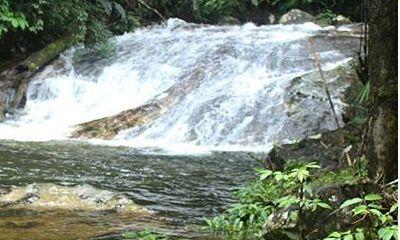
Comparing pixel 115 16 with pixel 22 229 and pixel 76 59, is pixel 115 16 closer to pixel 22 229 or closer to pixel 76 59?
pixel 76 59

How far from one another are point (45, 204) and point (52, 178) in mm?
1063

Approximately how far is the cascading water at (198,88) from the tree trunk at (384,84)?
18.0 feet

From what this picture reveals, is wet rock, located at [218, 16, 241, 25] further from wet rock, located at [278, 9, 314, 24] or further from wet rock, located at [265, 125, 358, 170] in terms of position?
wet rock, located at [265, 125, 358, 170]

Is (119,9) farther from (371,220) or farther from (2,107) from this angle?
(371,220)

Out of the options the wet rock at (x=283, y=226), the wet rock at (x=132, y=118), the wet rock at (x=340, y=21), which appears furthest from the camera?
the wet rock at (x=340, y=21)

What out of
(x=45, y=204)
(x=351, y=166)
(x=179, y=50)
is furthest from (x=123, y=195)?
(x=179, y=50)

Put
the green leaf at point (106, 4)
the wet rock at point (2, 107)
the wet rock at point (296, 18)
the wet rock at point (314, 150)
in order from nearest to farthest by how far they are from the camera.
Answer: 1. the wet rock at point (314, 150)
2. the wet rock at point (2, 107)
3. the green leaf at point (106, 4)
4. the wet rock at point (296, 18)

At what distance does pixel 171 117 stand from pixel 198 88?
3.87 feet

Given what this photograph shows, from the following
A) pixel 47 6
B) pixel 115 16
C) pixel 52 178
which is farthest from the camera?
pixel 115 16

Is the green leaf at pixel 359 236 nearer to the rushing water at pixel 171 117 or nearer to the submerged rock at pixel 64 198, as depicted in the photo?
the rushing water at pixel 171 117

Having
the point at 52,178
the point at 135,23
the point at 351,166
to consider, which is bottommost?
the point at 52,178

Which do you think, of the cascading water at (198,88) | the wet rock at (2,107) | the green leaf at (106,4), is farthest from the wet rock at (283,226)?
the green leaf at (106,4)

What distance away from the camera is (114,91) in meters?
11.6

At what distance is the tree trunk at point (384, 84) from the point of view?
2.83 metres
